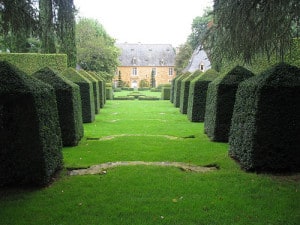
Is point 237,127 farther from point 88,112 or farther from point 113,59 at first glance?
point 113,59

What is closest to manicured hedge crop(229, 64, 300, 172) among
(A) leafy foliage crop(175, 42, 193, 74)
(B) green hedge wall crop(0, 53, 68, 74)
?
(B) green hedge wall crop(0, 53, 68, 74)

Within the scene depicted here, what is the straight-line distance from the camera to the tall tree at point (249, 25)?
6.22 m

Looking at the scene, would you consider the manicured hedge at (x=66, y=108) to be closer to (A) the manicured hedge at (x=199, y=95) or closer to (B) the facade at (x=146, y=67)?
(A) the manicured hedge at (x=199, y=95)

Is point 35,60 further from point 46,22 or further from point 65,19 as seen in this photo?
point 65,19

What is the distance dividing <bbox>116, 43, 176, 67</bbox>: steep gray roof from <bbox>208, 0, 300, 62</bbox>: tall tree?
6634 cm

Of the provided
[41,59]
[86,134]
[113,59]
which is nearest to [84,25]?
[113,59]

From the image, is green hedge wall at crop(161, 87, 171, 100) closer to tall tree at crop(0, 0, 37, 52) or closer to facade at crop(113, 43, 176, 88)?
tall tree at crop(0, 0, 37, 52)

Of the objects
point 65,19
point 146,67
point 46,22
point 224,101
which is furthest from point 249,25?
point 146,67

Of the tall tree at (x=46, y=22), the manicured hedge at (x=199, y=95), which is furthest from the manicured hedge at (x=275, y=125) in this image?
the manicured hedge at (x=199, y=95)

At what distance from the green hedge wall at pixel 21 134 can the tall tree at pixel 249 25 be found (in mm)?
4078

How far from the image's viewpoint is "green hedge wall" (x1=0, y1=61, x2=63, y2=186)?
6242 mm

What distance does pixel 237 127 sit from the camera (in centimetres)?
859

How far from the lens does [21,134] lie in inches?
247

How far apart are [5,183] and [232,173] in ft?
16.2
